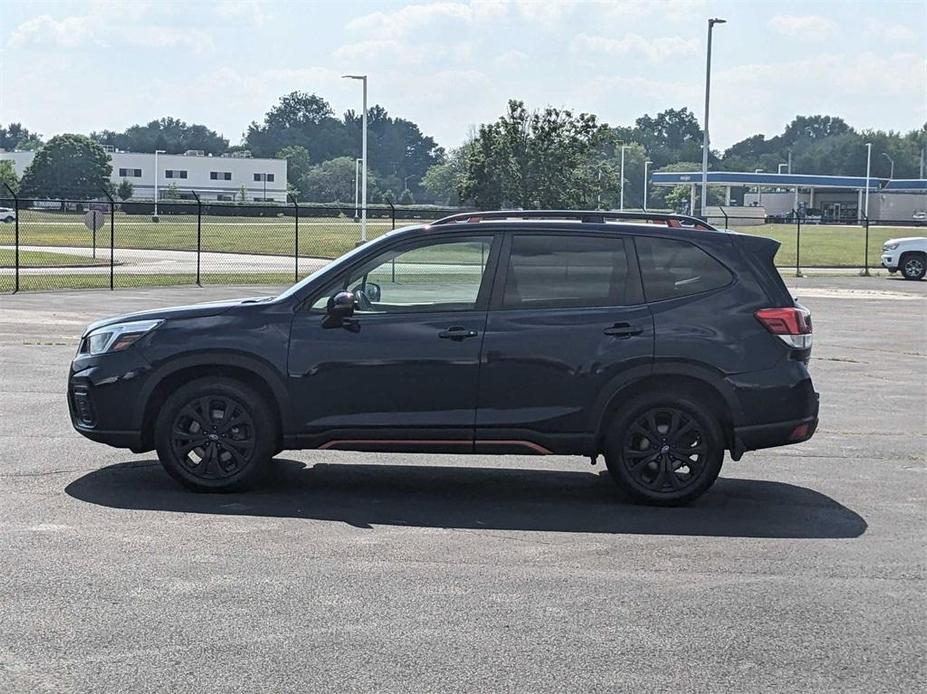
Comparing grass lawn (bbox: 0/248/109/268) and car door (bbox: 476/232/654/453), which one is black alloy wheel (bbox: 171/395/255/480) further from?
grass lawn (bbox: 0/248/109/268)

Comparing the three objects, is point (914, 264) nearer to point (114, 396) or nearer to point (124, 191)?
point (114, 396)

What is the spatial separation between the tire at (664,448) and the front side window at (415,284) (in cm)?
126

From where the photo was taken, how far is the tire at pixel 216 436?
8.57 m

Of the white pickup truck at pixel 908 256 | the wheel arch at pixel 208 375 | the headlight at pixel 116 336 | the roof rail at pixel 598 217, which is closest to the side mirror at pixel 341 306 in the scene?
the wheel arch at pixel 208 375

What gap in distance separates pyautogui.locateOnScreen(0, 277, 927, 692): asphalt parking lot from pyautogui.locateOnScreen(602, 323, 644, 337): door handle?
43.3 inches

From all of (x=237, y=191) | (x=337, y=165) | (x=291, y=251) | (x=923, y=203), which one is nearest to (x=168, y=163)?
(x=237, y=191)

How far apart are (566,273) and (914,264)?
109ft

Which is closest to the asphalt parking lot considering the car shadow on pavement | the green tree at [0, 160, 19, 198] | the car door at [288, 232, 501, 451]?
the car shadow on pavement

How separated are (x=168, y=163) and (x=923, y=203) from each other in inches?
3219

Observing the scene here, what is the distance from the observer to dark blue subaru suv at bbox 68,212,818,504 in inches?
332

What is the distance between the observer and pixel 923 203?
142 metres

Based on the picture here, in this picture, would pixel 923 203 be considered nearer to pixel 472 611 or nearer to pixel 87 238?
pixel 87 238

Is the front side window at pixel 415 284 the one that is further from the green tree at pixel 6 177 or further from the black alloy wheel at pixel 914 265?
the green tree at pixel 6 177

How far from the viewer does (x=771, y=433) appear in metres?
8.46
